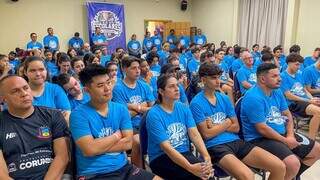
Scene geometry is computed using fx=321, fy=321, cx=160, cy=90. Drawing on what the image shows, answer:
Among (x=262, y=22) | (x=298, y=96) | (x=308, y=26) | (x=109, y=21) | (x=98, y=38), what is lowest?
(x=298, y=96)

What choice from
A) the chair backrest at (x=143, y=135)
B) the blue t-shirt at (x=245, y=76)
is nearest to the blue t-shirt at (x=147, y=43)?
the blue t-shirt at (x=245, y=76)

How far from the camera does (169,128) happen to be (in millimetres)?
2230

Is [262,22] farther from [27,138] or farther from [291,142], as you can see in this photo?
[27,138]

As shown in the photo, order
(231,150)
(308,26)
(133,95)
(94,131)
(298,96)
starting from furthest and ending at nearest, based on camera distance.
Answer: (308,26)
(298,96)
(133,95)
(231,150)
(94,131)

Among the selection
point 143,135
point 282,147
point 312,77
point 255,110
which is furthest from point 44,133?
point 312,77

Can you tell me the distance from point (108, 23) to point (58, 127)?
912 centimetres

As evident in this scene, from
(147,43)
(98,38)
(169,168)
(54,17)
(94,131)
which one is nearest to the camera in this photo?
(94,131)

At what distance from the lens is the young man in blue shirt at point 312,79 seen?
13.7 feet

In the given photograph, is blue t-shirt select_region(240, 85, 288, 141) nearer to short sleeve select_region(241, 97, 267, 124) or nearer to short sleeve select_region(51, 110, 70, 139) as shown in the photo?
short sleeve select_region(241, 97, 267, 124)

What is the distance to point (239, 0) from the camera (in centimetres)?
1073

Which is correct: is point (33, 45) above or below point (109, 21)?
below

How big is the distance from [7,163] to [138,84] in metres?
1.64

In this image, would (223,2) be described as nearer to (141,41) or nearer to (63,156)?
(141,41)

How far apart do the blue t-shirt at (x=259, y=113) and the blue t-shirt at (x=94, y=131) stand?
1.10 meters
